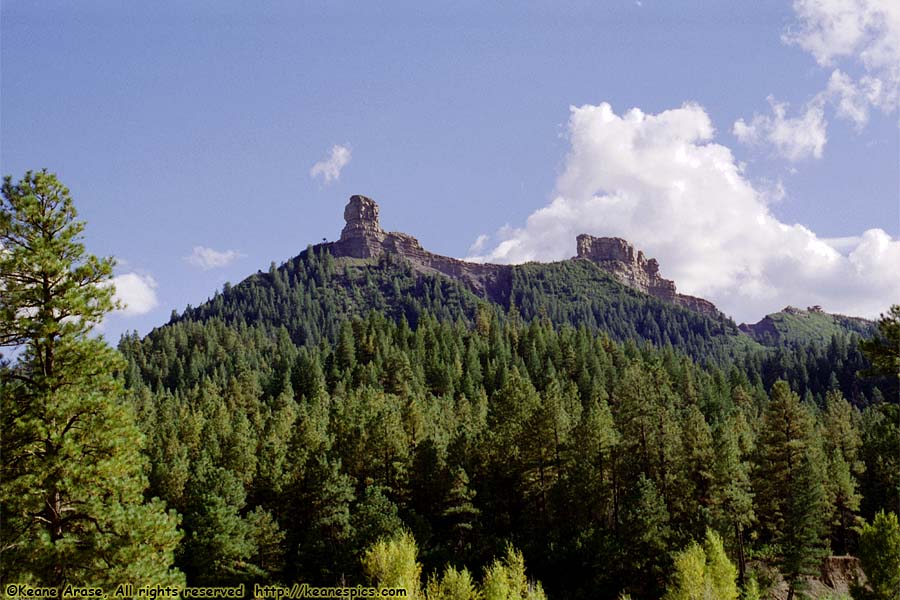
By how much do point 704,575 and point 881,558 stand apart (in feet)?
29.3

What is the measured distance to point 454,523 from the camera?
4928 centimetres

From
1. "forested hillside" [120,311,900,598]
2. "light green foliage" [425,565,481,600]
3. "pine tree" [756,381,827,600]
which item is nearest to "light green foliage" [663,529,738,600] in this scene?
"forested hillside" [120,311,900,598]

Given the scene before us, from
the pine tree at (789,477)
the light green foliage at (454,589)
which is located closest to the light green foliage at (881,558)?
the pine tree at (789,477)

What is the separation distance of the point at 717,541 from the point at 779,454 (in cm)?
1718

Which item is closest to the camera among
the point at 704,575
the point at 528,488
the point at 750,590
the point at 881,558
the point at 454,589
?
the point at 881,558

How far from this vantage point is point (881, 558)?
104ft

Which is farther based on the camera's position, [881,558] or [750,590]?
[750,590]

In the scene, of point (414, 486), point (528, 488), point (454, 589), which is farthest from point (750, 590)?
point (414, 486)

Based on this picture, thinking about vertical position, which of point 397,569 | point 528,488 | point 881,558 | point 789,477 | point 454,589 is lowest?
point 454,589

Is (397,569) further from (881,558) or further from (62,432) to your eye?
(881,558)

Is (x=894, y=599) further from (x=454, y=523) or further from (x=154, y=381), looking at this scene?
(x=154, y=381)

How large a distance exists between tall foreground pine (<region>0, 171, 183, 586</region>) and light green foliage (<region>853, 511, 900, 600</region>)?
3243 centimetres

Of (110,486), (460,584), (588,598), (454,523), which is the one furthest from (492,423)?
(110,486)

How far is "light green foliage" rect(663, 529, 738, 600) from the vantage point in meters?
33.4
